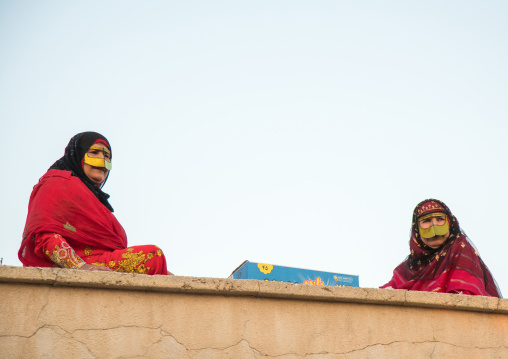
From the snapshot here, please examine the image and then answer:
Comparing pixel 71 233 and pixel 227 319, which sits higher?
pixel 71 233

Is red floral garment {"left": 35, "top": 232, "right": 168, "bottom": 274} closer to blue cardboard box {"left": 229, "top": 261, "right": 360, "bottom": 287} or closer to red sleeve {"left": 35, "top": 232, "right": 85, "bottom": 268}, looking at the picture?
red sleeve {"left": 35, "top": 232, "right": 85, "bottom": 268}

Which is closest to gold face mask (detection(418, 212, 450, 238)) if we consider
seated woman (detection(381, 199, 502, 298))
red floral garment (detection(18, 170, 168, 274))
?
seated woman (detection(381, 199, 502, 298))

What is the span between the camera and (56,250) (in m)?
3.51

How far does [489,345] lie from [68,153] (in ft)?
9.29

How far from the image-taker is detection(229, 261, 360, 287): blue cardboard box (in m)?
6.38

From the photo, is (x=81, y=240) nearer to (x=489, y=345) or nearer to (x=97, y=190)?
(x=97, y=190)

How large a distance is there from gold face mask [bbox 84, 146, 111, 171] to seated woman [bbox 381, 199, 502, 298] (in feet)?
7.73

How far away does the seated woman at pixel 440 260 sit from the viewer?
14.8ft

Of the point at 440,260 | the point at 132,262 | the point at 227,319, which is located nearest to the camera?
the point at 227,319

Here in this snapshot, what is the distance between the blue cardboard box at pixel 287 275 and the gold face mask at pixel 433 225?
4.19 ft

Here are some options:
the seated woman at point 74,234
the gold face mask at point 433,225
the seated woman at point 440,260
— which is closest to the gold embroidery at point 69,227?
the seated woman at point 74,234

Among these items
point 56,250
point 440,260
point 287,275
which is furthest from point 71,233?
point 287,275

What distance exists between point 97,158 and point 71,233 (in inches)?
28.6

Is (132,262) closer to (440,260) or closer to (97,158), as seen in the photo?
(97,158)
